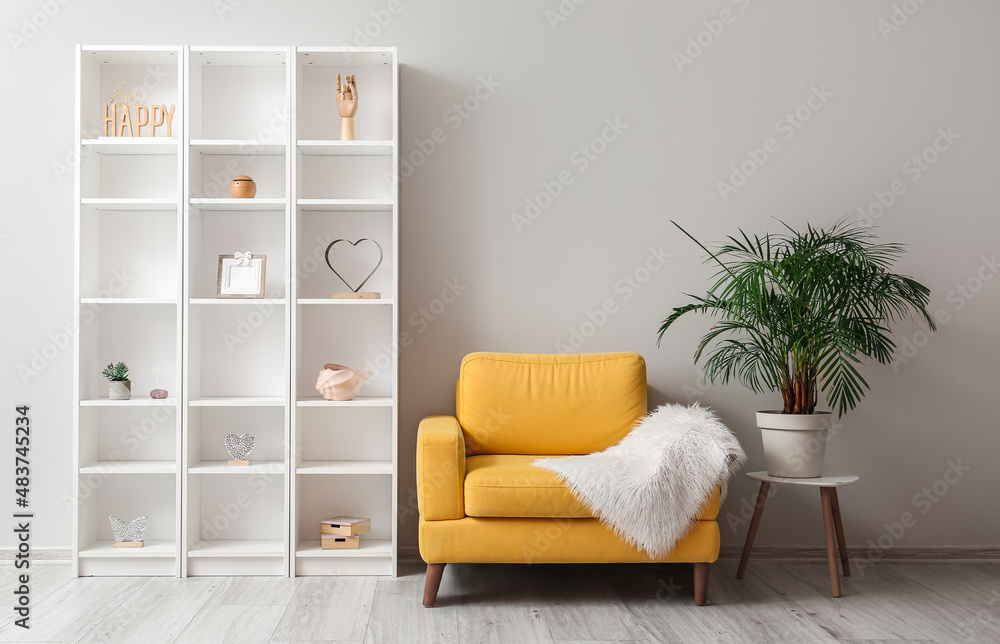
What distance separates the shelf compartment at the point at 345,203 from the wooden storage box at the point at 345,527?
129 cm

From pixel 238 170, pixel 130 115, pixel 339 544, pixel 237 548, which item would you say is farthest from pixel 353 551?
pixel 130 115

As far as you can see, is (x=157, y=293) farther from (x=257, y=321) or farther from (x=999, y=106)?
(x=999, y=106)

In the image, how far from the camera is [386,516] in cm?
319

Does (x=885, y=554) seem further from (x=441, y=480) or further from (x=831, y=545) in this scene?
(x=441, y=480)

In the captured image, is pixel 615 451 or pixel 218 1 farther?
pixel 218 1

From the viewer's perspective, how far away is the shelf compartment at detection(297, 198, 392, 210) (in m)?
2.93

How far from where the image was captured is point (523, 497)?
2.46 meters

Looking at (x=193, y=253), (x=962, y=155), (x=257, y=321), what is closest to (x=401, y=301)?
(x=257, y=321)

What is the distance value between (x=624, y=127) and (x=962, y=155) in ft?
4.98

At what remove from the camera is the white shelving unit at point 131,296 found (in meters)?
3.06

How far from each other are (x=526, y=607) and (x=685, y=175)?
6.31ft

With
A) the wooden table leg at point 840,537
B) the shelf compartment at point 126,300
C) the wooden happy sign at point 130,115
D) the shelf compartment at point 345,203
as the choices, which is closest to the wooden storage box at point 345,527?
the shelf compartment at point 126,300

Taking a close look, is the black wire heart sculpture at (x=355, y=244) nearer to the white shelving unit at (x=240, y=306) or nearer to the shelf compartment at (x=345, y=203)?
the white shelving unit at (x=240, y=306)

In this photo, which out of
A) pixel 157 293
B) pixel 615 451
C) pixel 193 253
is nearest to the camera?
pixel 615 451
